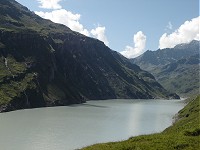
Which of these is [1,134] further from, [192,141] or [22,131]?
[192,141]

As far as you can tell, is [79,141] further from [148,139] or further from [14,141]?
[148,139]

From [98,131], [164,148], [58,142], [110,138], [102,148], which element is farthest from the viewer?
[98,131]

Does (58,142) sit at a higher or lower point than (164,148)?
lower

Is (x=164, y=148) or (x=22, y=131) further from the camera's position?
(x=22, y=131)

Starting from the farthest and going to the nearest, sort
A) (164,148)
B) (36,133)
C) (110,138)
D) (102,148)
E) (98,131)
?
(98,131) < (36,133) < (110,138) < (102,148) < (164,148)

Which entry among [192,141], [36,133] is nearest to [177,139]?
[192,141]

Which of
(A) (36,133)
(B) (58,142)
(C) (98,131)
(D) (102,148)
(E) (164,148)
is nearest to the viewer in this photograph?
(E) (164,148)

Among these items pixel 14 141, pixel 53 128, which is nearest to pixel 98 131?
pixel 53 128

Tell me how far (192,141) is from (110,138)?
67684 mm

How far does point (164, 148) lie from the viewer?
4403cm

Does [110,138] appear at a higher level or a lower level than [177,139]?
lower

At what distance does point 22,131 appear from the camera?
12525 centimetres

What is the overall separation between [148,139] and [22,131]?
275 ft

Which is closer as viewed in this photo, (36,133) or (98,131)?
(36,133)
